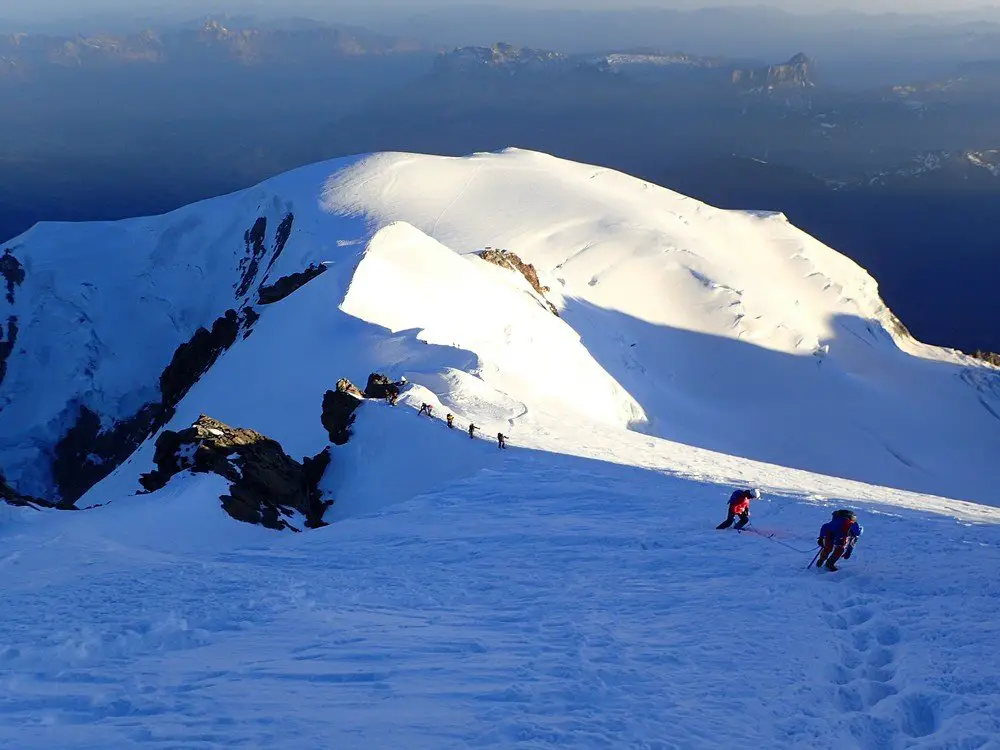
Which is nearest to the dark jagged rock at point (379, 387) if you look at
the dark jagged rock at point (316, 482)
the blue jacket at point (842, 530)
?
the dark jagged rock at point (316, 482)

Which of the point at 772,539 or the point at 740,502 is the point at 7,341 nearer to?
the point at 740,502

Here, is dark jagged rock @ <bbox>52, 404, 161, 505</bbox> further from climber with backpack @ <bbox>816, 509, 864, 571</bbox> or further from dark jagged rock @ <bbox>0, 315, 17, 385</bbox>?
climber with backpack @ <bbox>816, 509, 864, 571</bbox>

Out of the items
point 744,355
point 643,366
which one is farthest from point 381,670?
point 744,355

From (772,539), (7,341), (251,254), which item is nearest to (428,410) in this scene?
(772,539)

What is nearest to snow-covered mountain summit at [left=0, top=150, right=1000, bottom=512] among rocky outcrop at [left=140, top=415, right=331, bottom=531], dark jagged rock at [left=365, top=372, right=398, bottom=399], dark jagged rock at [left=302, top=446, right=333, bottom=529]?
dark jagged rock at [left=365, top=372, right=398, bottom=399]

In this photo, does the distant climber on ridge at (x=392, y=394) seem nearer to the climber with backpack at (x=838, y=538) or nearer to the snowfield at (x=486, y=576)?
the snowfield at (x=486, y=576)

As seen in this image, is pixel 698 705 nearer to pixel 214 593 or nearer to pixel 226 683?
pixel 226 683
